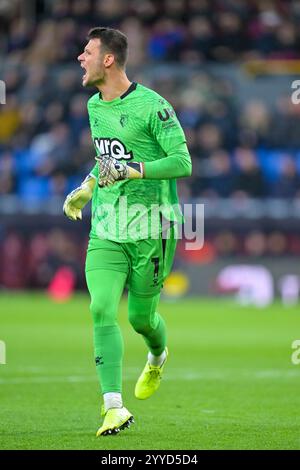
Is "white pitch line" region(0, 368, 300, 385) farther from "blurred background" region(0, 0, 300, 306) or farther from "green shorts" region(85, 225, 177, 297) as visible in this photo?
"blurred background" region(0, 0, 300, 306)

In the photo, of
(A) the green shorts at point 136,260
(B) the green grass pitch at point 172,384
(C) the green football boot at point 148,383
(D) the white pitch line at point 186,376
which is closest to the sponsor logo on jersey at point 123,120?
(A) the green shorts at point 136,260

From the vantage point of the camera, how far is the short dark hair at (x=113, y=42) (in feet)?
25.0

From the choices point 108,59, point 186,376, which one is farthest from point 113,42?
point 186,376

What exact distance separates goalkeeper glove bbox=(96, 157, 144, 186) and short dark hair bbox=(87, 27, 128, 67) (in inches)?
29.7

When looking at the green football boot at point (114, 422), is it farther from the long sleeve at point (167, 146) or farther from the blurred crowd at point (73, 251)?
the blurred crowd at point (73, 251)

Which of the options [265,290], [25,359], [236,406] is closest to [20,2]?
[265,290]

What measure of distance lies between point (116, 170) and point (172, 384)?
11.2ft

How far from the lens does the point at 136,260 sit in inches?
302

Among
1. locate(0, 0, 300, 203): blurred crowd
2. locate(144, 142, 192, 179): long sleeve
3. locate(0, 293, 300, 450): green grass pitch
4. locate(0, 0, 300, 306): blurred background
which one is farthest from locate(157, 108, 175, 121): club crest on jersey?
locate(0, 0, 300, 203): blurred crowd

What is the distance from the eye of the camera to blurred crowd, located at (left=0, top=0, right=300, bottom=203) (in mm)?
21781

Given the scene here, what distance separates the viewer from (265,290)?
20.8 m

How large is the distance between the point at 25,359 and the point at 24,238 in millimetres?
9501

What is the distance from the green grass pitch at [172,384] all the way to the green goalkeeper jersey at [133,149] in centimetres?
131

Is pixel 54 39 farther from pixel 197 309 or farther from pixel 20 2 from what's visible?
pixel 197 309
